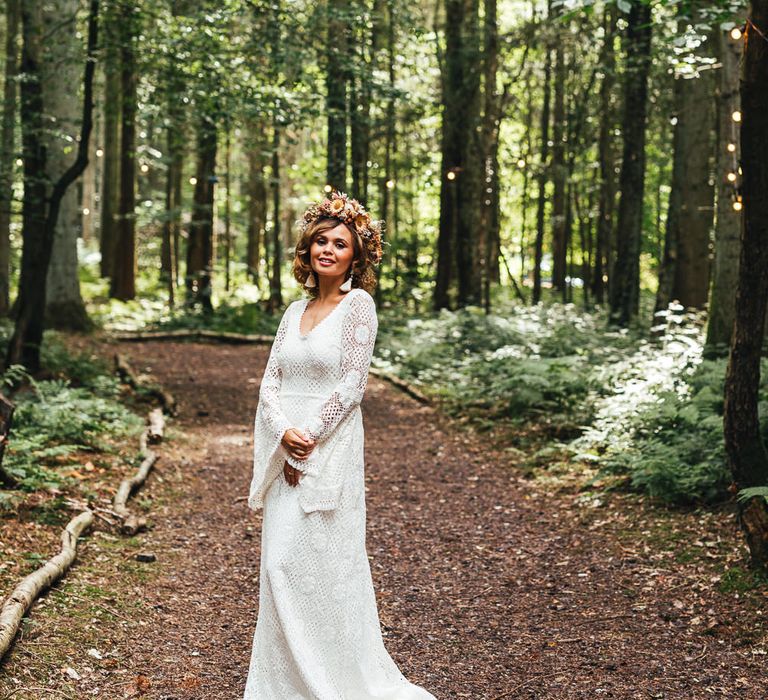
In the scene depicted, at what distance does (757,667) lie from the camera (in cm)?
515

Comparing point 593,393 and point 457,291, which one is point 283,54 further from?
point 457,291

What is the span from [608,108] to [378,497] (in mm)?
18190

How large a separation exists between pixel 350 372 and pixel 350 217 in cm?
79

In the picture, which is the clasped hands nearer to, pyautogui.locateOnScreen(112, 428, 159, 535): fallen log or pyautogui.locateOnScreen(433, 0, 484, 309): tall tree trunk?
pyautogui.locateOnScreen(112, 428, 159, 535): fallen log

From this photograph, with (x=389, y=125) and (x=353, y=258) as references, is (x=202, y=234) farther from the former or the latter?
(x=353, y=258)

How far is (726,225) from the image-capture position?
11.6m

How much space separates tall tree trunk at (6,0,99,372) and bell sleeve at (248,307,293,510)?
8.41 metres

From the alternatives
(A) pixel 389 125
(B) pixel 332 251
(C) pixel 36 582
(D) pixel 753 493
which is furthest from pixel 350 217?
(A) pixel 389 125

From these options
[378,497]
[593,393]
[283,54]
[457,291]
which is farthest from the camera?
[457,291]

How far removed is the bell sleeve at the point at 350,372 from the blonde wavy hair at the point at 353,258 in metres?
0.19

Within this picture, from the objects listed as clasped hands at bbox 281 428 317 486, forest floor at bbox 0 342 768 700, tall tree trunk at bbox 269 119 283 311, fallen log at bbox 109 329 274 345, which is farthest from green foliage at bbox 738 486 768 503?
tall tree trunk at bbox 269 119 283 311

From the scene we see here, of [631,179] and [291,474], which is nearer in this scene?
[291,474]

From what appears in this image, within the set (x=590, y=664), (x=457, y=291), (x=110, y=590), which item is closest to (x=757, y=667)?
(x=590, y=664)

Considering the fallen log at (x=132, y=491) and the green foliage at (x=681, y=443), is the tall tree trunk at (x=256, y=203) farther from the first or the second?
the green foliage at (x=681, y=443)
